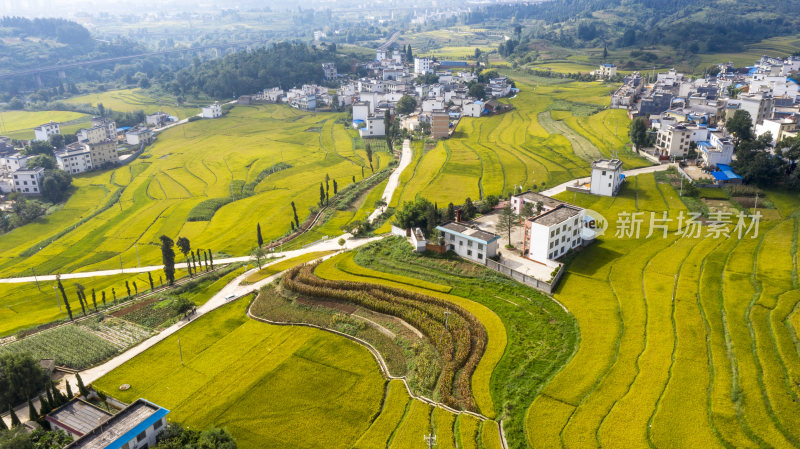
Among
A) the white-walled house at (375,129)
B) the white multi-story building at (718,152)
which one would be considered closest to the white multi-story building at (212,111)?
the white-walled house at (375,129)

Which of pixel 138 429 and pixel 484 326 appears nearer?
pixel 138 429

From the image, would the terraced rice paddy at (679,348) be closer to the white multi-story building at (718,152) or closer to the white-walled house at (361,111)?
the white multi-story building at (718,152)

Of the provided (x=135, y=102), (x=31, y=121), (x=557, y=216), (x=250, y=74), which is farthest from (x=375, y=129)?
(x=31, y=121)

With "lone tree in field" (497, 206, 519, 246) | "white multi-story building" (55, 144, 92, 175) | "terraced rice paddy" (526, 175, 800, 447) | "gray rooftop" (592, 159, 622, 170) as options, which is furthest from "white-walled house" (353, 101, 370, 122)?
"terraced rice paddy" (526, 175, 800, 447)

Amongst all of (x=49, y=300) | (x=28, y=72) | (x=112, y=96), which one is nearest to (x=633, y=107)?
(x=49, y=300)

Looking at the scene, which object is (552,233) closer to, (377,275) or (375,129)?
(377,275)

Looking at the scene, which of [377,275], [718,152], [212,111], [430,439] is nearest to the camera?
[430,439]

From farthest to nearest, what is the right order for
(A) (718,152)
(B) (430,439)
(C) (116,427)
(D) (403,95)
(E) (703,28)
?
(E) (703,28), (D) (403,95), (A) (718,152), (B) (430,439), (C) (116,427)
